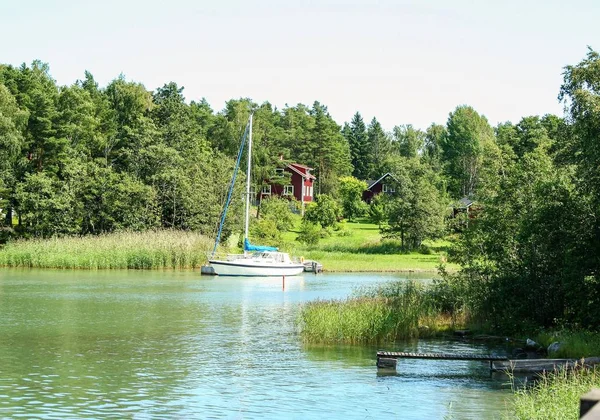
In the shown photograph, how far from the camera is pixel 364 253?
77.4 meters

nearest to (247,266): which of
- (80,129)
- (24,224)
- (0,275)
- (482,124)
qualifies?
(0,275)

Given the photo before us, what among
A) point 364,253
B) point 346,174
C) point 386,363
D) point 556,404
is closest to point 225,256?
point 364,253

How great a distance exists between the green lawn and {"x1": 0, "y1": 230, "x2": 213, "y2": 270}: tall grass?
36.4 ft

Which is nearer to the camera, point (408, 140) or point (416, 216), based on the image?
point (416, 216)

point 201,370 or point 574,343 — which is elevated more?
point 574,343

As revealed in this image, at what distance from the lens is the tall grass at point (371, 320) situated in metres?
27.8

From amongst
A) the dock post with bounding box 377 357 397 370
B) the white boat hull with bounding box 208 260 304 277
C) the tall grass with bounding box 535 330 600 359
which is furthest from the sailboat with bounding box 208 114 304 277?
the dock post with bounding box 377 357 397 370

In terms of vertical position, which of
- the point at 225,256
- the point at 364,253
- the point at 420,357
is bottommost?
the point at 420,357

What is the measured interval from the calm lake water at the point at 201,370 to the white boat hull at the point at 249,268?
18398 mm

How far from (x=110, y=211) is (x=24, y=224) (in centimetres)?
787

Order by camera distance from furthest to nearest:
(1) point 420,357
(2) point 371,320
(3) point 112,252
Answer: (3) point 112,252, (2) point 371,320, (1) point 420,357

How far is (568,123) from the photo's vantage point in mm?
25375

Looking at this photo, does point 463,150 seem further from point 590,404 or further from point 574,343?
point 590,404

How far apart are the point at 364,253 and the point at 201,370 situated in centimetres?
5511
